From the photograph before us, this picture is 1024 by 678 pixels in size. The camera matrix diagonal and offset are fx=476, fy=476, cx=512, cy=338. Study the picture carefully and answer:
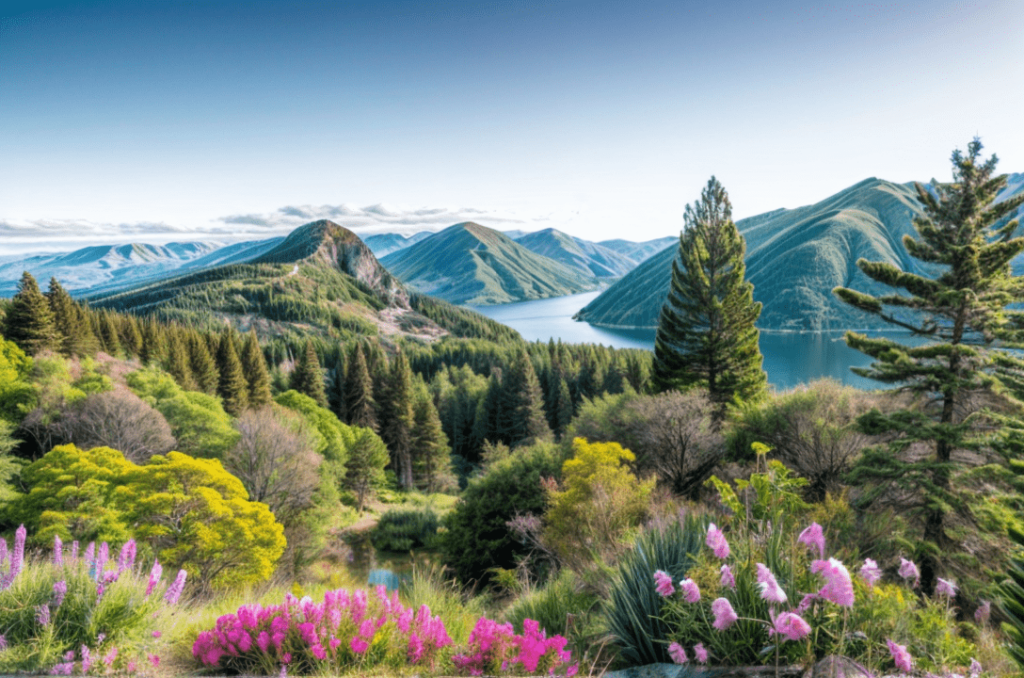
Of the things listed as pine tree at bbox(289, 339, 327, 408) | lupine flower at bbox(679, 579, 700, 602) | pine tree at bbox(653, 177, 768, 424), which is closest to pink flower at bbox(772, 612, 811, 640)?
lupine flower at bbox(679, 579, 700, 602)

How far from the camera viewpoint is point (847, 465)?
14562mm

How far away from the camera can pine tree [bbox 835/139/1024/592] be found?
10.3 m

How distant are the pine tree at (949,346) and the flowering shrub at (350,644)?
1110 cm

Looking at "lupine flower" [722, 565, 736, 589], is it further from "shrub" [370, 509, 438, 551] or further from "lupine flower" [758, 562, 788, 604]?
"shrub" [370, 509, 438, 551]

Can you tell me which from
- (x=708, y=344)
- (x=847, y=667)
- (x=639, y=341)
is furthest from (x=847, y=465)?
(x=639, y=341)

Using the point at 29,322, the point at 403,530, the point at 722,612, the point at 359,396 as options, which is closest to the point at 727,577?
the point at 722,612

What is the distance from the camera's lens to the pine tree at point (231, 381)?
4347cm

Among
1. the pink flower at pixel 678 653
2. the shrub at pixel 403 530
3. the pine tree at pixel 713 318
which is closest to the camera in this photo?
the pink flower at pixel 678 653

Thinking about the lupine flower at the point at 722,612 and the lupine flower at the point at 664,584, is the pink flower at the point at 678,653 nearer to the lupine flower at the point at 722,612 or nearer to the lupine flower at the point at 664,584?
the lupine flower at the point at 664,584

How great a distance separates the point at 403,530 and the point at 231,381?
23.7m

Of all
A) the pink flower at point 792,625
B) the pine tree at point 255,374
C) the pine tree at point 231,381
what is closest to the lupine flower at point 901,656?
the pink flower at point 792,625

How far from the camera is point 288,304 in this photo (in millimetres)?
158125

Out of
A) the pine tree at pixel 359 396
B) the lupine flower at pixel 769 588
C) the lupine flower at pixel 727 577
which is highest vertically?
the lupine flower at pixel 769 588

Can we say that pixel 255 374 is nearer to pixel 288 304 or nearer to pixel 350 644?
pixel 350 644
